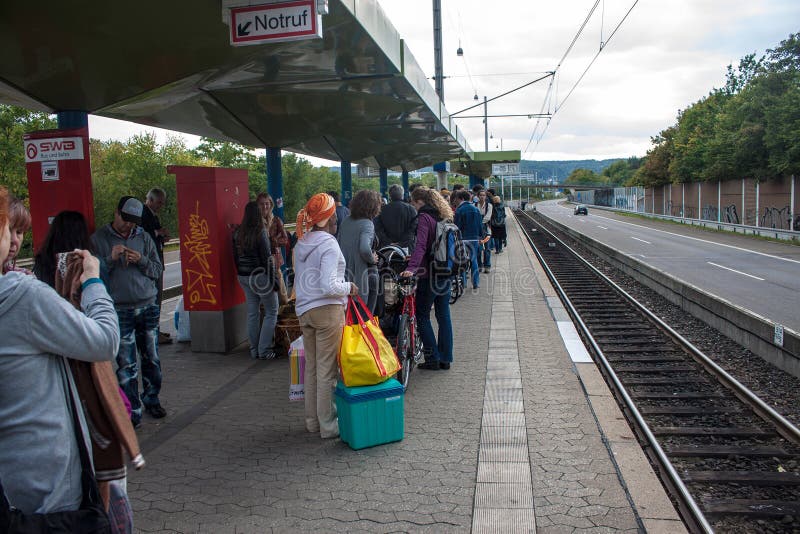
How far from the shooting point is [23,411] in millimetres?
1989

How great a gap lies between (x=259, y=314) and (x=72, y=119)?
9.38 feet

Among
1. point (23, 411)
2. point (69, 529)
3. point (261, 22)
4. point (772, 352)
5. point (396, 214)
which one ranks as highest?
point (261, 22)

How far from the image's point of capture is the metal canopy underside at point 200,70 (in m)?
5.19

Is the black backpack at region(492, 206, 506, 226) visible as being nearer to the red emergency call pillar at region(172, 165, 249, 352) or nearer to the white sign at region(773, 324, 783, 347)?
the white sign at region(773, 324, 783, 347)

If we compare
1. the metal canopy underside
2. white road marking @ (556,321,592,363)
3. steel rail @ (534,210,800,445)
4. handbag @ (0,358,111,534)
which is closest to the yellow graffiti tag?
the metal canopy underside

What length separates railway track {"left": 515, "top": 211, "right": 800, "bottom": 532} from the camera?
4.25 m

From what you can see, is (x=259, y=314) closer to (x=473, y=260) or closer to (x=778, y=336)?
(x=473, y=260)

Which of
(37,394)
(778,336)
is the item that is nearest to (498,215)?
(778,336)

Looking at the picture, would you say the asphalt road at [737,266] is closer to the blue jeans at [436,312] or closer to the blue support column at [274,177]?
the blue jeans at [436,312]

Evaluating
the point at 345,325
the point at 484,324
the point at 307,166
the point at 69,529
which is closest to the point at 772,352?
the point at 484,324

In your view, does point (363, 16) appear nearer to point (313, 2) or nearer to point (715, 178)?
point (313, 2)

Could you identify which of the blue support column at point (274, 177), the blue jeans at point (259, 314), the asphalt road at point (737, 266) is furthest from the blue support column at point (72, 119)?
the asphalt road at point (737, 266)

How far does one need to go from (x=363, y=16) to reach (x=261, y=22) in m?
1.08

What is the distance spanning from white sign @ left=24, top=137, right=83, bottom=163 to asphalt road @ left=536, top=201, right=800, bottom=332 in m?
10.5
